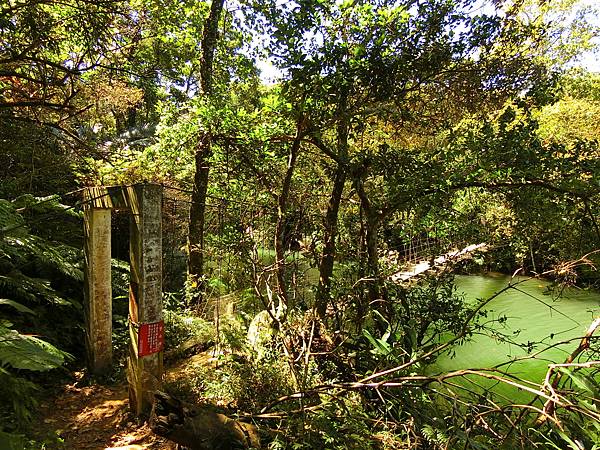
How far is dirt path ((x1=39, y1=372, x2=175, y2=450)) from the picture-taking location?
2.80 meters

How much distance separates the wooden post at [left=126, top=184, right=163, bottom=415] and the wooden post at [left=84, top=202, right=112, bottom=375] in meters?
0.93

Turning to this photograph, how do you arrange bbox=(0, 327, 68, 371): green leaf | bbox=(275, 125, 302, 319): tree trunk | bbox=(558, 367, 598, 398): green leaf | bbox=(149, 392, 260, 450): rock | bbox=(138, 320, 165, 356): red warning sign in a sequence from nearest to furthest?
bbox=(0, 327, 68, 371): green leaf
bbox=(558, 367, 598, 398): green leaf
bbox=(149, 392, 260, 450): rock
bbox=(138, 320, 165, 356): red warning sign
bbox=(275, 125, 302, 319): tree trunk

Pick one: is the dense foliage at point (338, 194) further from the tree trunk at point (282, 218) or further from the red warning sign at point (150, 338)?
the red warning sign at point (150, 338)

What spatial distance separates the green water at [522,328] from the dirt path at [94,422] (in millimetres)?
3462

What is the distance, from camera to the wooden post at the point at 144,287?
117 inches

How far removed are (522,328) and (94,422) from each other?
24.0ft

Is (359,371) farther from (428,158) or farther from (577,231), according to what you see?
(577,231)

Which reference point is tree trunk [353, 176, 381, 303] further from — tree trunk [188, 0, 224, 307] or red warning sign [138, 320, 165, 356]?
tree trunk [188, 0, 224, 307]

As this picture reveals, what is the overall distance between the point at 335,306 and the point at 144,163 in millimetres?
3307

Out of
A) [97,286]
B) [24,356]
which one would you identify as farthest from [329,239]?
[24,356]

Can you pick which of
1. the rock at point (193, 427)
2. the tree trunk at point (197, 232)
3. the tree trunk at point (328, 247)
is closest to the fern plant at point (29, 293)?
the rock at point (193, 427)

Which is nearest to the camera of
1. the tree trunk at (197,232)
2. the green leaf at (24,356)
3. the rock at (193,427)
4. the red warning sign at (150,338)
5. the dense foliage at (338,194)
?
the green leaf at (24,356)

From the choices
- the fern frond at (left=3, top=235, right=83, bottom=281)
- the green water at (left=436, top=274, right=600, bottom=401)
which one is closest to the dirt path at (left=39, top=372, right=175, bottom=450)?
the fern frond at (left=3, top=235, right=83, bottom=281)

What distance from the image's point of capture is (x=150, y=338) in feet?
9.91
